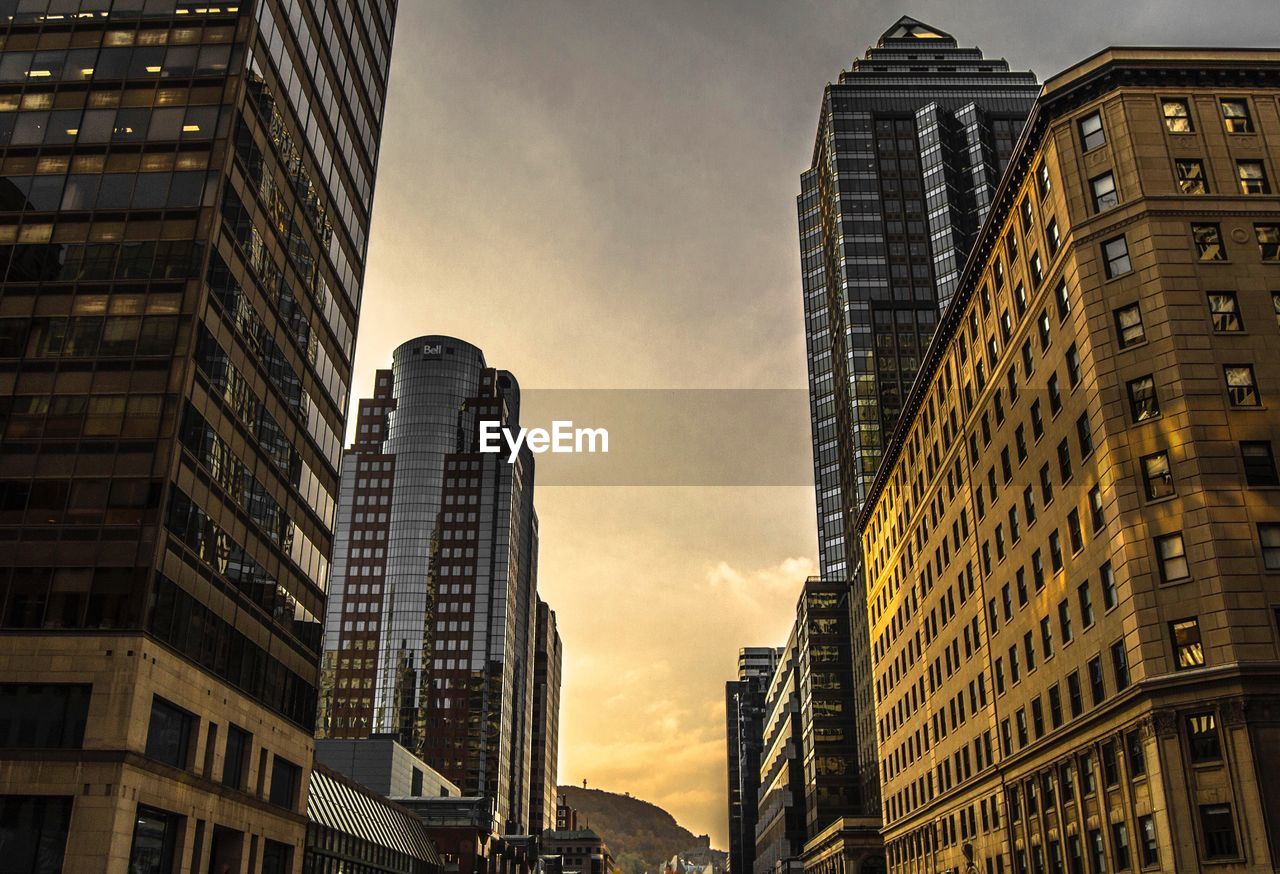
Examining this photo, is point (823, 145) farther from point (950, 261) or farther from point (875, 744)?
point (875, 744)

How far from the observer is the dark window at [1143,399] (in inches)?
1861

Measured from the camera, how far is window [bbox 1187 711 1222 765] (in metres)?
41.5

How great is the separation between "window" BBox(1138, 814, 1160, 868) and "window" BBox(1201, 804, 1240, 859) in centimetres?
234

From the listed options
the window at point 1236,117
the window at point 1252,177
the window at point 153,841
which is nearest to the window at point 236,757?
the window at point 153,841

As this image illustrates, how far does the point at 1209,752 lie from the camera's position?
137 ft

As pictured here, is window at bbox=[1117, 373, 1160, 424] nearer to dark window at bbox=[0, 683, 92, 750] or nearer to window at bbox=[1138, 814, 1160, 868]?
window at bbox=[1138, 814, 1160, 868]

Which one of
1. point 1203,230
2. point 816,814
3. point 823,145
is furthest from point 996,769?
point 823,145

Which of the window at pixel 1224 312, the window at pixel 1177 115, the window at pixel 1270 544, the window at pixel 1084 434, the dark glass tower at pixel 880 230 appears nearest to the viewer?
the window at pixel 1270 544

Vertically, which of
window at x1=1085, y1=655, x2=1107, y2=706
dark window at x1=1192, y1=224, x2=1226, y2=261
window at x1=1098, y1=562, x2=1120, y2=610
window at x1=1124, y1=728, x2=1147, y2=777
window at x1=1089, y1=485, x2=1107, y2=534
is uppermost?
dark window at x1=1192, y1=224, x2=1226, y2=261

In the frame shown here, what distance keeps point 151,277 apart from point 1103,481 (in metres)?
42.2

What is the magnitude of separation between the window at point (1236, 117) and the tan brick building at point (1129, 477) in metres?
0.16

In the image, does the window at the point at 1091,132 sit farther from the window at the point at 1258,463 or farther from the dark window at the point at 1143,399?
the window at the point at 1258,463

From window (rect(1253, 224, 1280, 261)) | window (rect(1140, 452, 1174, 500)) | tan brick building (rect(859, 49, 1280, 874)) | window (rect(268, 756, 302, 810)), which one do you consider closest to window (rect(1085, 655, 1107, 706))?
tan brick building (rect(859, 49, 1280, 874))

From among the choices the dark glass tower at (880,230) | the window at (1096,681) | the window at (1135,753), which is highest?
the dark glass tower at (880,230)
